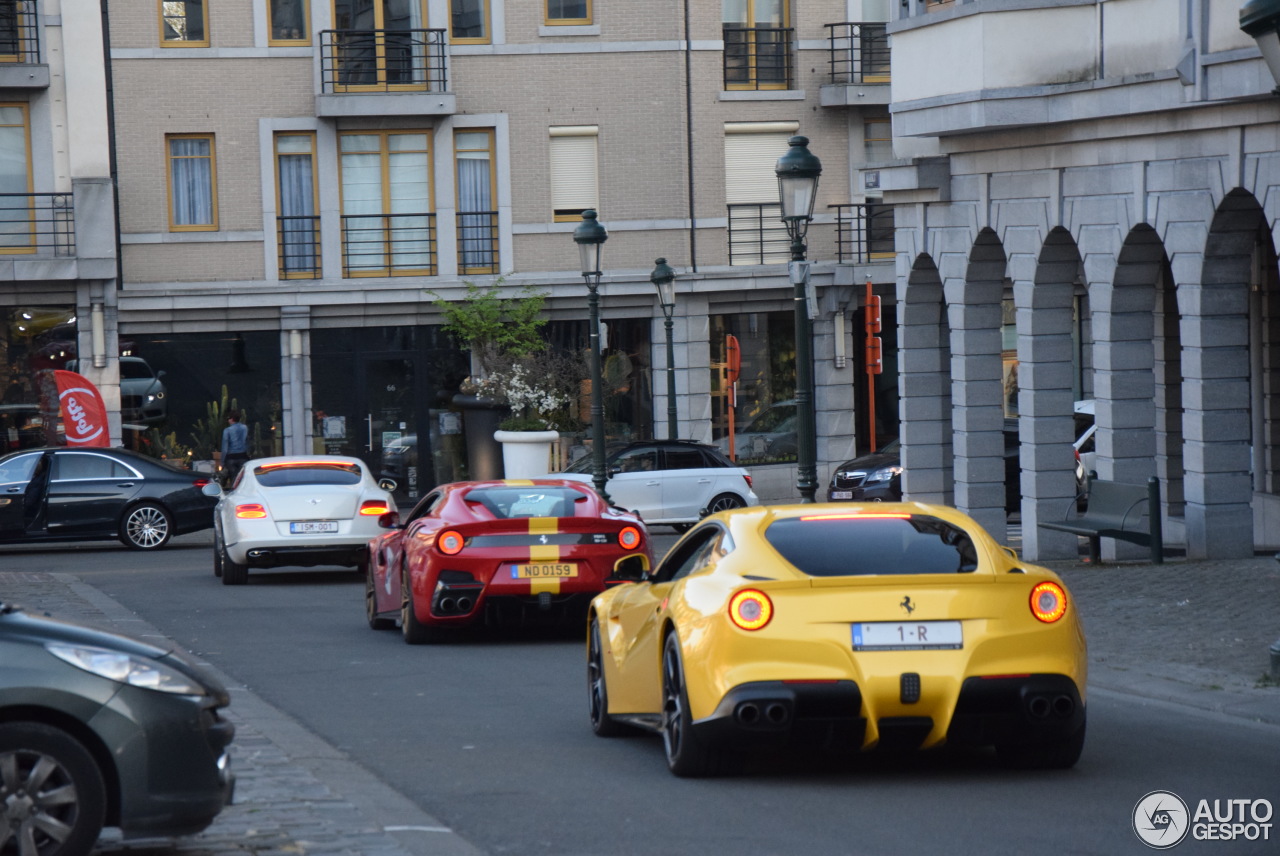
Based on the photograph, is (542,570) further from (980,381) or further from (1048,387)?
(980,381)

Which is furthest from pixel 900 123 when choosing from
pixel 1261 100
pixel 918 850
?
pixel 918 850

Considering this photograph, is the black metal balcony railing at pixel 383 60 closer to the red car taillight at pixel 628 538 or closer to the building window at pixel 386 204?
the building window at pixel 386 204

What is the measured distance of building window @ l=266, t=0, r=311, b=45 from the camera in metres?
34.9

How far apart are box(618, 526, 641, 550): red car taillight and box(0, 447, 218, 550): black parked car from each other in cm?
1424

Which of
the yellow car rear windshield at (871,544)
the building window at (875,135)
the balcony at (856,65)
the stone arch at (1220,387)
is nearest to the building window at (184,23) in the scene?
the balcony at (856,65)

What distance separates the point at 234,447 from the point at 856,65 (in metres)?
13.9

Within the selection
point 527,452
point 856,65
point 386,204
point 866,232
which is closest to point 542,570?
point 527,452

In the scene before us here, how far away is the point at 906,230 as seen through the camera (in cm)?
2333

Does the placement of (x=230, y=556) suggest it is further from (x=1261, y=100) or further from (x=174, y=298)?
(x=174, y=298)

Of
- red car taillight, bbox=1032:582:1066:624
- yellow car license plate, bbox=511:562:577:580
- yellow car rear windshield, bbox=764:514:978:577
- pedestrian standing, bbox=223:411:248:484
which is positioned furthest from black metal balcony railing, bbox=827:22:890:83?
red car taillight, bbox=1032:582:1066:624

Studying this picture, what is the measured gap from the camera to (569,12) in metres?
35.8

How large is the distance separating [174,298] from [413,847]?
2878cm

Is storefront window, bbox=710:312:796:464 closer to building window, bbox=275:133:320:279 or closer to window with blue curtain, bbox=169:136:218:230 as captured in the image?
building window, bbox=275:133:320:279

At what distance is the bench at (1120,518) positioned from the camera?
1858 cm
